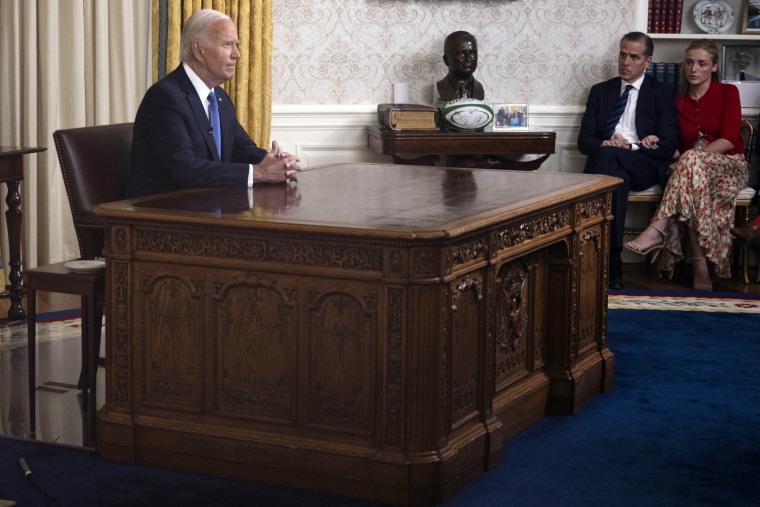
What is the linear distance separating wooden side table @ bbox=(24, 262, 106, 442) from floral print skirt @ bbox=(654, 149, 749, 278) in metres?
3.47

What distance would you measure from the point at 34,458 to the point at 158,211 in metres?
0.87

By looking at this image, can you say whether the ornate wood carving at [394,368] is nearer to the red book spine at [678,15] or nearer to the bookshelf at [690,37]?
the bookshelf at [690,37]

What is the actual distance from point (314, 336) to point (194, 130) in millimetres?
1136

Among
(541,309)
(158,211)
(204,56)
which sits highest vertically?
(204,56)

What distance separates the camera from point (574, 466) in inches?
136

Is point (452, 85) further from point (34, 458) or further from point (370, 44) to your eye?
point (34, 458)

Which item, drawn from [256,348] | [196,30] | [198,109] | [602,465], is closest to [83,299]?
[198,109]

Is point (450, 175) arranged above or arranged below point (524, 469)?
above

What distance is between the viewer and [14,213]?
523 centimetres

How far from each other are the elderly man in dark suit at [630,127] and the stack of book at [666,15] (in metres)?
0.27

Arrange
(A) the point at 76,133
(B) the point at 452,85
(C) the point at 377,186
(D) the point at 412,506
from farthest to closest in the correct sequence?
1. (B) the point at 452,85
2. (A) the point at 76,133
3. (C) the point at 377,186
4. (D) the point at 412,506

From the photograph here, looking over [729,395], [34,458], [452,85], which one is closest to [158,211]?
[34,458]

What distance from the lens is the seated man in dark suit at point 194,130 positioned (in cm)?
381

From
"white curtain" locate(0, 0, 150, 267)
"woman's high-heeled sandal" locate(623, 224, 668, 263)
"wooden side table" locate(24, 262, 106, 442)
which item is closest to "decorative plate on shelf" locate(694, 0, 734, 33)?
"woman's high-heeled sandal" locate(623, 224, 668, 263)
